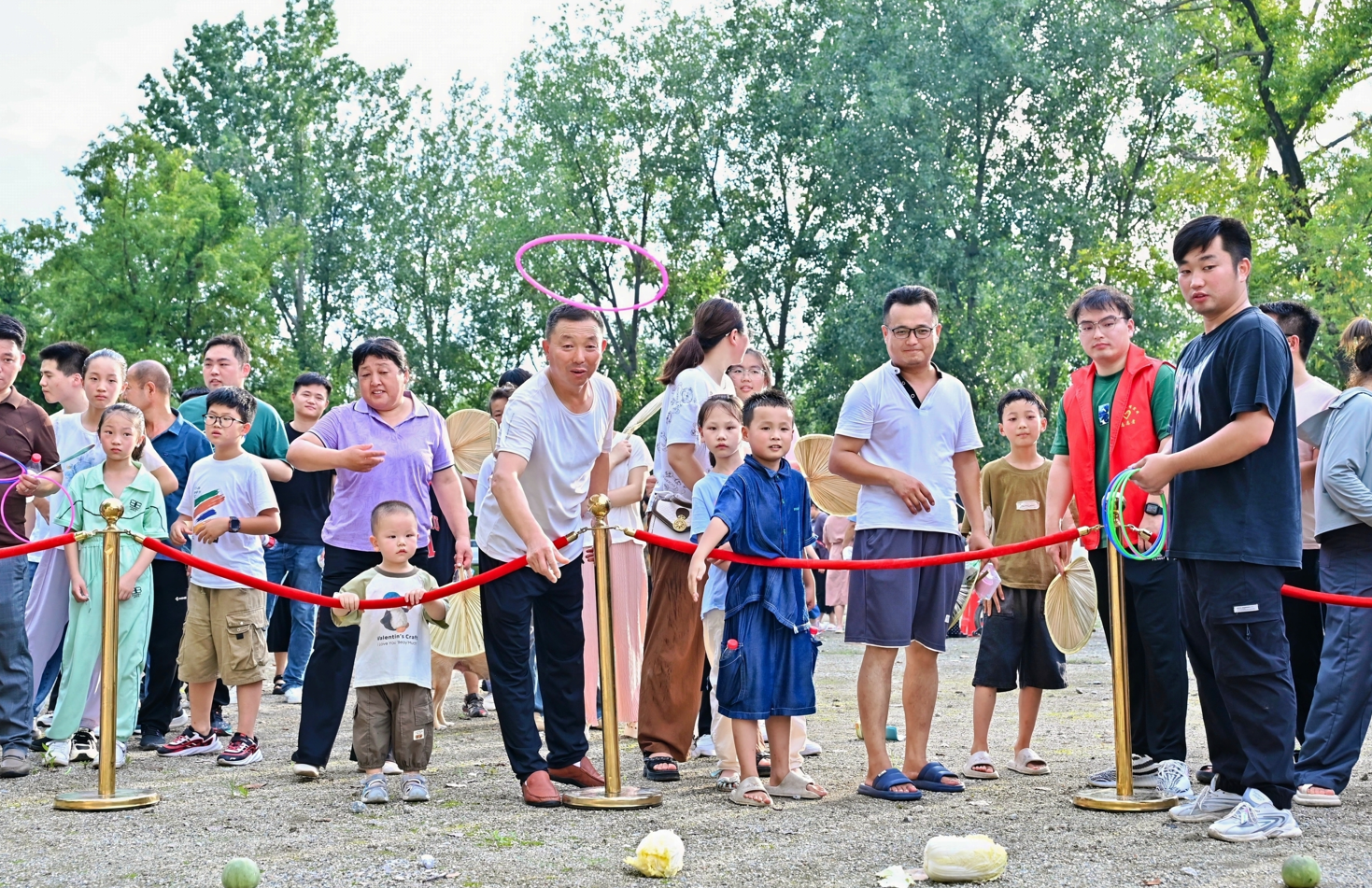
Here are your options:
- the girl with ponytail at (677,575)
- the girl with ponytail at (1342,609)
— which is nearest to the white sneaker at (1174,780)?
the girl with ponytail at (1342,609)

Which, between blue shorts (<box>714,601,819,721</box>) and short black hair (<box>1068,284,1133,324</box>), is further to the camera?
short black hair (<box>1068,284,1133,324</box>)

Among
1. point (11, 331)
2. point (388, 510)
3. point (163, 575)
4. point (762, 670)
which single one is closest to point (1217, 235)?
point (762, 670)

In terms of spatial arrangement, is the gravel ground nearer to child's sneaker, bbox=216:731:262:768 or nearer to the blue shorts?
child's sneaker, bbox=216:731:262:768

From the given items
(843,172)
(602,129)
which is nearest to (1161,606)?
(843,172)

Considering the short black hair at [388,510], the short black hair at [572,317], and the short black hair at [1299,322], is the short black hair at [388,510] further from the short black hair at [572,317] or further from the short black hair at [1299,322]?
the short black hair at [1299,322]

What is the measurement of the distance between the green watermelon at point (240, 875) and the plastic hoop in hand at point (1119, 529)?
11.1 feet

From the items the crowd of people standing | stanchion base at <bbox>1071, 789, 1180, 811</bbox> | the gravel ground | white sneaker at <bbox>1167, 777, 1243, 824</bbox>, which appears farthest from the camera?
stanchion base at <bbox>1071, 789, 1180, 811</bbox>

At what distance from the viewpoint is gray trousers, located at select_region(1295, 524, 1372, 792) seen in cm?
530

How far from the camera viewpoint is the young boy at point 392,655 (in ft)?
19.0

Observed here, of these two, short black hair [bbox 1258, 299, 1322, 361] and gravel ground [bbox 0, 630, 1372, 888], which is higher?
short black hair [bbox 1258, 299, 1322, 361]

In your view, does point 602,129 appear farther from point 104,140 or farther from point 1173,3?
point 1173,3

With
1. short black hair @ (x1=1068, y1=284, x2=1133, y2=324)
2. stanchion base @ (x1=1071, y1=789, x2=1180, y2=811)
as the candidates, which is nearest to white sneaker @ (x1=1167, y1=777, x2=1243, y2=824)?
stanchion base @ (x1=1071, y1=789, x2=1180, y2=811)

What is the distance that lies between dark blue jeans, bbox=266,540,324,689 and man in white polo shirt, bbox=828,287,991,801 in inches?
179

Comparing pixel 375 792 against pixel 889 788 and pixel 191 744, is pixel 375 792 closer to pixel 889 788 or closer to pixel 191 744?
pixel 191 744
